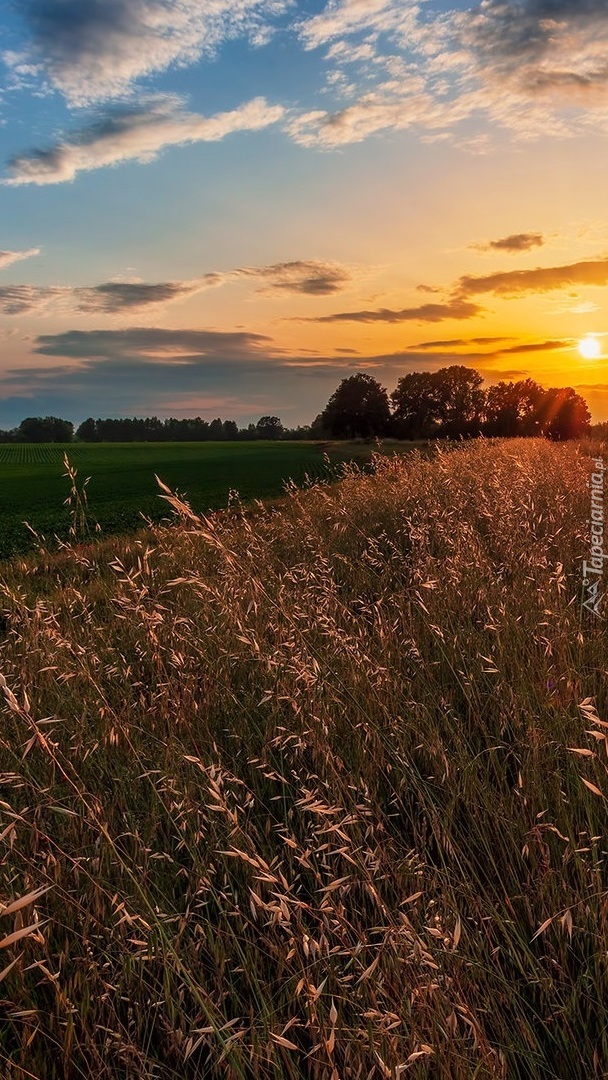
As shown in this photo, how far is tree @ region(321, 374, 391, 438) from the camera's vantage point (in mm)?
77562

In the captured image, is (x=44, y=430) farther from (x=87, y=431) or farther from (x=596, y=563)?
(x=596, y=563)

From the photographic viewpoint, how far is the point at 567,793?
2631mm

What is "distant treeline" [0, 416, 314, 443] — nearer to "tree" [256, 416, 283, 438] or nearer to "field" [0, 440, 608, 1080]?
"tree" [256, 416, 283, 438]

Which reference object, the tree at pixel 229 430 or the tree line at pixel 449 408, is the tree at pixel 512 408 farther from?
the tree at pixel 229 430

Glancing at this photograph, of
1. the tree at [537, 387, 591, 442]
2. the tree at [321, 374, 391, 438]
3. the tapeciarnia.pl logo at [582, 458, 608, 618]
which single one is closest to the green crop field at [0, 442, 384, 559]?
the tapeciarnia.pl logo at [582, 458, 608, 618]

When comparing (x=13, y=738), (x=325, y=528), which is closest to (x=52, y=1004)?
(x=13, y=738)

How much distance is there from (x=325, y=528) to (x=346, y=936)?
6.31 meters

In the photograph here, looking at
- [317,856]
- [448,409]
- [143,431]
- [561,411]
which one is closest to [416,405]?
[448,409]

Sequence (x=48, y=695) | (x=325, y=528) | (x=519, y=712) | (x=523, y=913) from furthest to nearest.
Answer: (x=325, y=528)
(x=48, y=695)
(x=519, y=712)
(x=523, y=913)

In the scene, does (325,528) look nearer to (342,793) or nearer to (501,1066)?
(342,793)

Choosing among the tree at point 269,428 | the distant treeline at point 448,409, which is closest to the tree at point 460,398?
the distant treeline at point 448,409

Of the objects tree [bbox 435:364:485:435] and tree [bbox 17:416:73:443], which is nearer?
tree [bbox 435:364:485:435]

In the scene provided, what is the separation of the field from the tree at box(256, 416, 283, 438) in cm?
11182

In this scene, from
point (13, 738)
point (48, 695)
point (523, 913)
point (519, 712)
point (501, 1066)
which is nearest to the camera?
point (501, 1066)
